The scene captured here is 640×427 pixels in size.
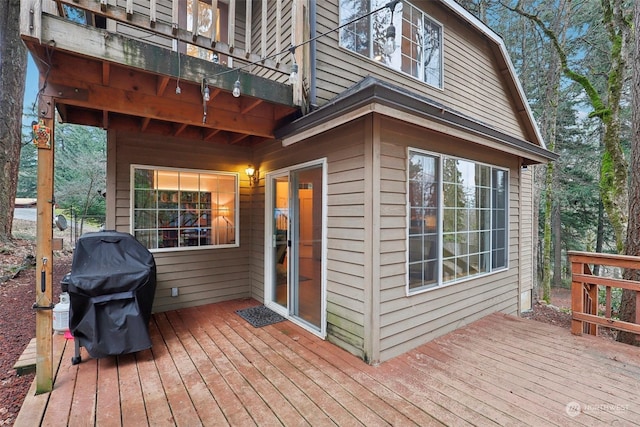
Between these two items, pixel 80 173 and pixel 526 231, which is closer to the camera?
pixel 526 231

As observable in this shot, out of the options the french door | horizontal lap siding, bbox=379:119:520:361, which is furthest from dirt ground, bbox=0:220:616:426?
horizontal lap siding, bbox=379:119:520:361

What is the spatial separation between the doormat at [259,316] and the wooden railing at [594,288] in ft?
11.8

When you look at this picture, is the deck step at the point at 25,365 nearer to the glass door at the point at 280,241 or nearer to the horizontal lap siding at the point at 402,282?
the glass door at the point at 280,241

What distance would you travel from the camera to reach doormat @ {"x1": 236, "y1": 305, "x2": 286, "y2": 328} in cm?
376

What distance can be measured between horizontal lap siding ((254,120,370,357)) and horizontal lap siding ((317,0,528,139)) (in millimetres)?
908

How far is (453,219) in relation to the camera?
3.75 m

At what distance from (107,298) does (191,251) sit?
1709mm

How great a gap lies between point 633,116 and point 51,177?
682 centimetres

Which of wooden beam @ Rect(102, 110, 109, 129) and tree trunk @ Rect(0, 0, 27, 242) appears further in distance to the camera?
tree trunk @ Rect(0, 0, 27, 242)

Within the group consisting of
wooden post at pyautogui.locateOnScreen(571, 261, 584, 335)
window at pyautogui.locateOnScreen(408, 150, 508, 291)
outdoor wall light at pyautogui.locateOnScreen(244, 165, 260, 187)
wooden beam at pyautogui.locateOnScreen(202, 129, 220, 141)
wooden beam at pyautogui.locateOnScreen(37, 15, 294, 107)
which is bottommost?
wooden post at pyautogui.locateOnScreen(571, 261, 584, 335)

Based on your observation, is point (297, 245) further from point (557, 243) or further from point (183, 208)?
point (557, 243)

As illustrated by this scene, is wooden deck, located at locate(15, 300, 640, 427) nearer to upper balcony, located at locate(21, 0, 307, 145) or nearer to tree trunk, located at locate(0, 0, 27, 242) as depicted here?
upper balcony, located at locate(21, 0, 307, 145)

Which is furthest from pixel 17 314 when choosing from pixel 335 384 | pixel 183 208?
pixel 335 384

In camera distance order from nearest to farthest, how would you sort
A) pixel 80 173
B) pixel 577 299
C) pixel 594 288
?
1. pixel 577 299
2. pixel 594 288
3. pixel 80 173
